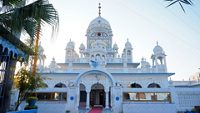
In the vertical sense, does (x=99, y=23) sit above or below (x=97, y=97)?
above

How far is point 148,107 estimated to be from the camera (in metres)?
17.9

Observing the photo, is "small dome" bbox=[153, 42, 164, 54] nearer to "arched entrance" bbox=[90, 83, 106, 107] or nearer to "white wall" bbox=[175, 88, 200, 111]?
"white wall" bbox=[175, 88, 200, 111]

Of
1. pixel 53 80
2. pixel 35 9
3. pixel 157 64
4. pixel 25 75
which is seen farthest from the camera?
pixel 157 64

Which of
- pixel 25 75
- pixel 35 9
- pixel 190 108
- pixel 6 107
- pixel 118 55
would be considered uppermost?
pixel 118 55

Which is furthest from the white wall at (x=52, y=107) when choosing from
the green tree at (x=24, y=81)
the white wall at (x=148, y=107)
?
the green tree at (x=24, y=81)

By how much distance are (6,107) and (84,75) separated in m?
12.0

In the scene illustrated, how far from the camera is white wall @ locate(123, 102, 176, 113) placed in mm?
17688

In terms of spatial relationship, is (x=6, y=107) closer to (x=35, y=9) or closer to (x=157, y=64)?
(x=35, y=9)

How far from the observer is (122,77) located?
25.1 m

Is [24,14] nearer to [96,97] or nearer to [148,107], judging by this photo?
[148,107]

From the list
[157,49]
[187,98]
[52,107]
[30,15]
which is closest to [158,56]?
[157,49]

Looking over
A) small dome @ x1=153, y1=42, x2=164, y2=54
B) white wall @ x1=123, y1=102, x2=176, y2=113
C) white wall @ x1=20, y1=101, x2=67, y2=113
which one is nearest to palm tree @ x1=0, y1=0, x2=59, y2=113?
white wall @ x1=20, y1=101, x2=67, y2=113

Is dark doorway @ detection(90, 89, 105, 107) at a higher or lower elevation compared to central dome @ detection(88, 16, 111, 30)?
lower

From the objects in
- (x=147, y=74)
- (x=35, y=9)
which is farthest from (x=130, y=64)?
(x=35, y=9)
